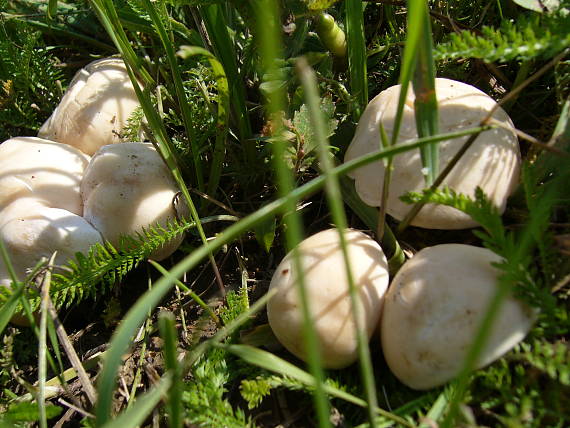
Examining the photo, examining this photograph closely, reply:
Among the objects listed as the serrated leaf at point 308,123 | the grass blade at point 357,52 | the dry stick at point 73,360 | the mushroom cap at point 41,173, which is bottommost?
the dry stick at point 73,360

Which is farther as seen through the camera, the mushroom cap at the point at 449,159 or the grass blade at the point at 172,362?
the mushroom cap at the point at 449,159

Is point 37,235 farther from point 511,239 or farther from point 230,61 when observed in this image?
point 511,239

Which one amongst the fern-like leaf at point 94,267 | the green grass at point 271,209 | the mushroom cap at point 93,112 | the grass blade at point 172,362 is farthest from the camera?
the mushroom cap at point 93,112

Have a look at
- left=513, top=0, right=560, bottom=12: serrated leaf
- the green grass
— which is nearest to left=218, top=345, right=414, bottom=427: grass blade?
the green grass

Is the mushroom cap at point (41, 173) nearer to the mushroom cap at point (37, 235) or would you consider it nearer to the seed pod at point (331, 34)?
the mushroom cap at point (37, 235)

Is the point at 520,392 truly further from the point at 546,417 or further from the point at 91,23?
the point at 91,23

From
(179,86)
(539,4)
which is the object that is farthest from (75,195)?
(539,4)

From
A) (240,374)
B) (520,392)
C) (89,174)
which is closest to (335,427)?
(240,374)

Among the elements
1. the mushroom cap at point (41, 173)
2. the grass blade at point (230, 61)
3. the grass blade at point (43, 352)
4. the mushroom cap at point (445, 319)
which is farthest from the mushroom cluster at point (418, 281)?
the mushroom cap at point (41, 173)
